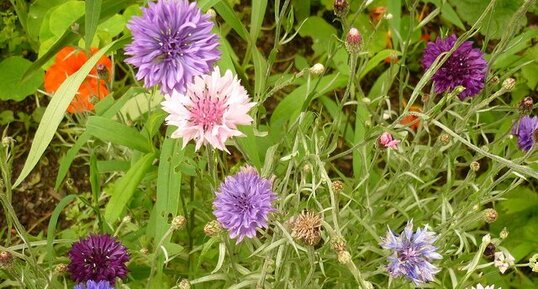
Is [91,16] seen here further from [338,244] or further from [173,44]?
[338,244]

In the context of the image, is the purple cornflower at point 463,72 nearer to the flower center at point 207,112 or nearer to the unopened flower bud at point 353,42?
the unopened flower bud at point 353,42

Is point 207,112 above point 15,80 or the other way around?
above

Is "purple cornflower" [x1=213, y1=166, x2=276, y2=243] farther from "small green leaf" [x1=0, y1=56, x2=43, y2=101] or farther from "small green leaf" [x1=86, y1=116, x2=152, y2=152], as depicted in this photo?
"small green leaf" [x1=0, y1=56, x2=43, y2=101]

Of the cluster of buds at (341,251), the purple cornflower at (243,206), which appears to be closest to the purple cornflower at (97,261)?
the purple cornflower at (243,206)

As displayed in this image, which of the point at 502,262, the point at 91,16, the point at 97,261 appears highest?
the point at 91,16

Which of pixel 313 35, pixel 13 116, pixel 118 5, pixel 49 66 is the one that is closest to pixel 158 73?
pixel 118 5

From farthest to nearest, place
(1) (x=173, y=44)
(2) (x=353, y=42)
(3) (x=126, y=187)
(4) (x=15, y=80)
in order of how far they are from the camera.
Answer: (4) (x=15, y=80) → (3) (x=126, y=187) → (2) (x=353, y=42) → (1) (x=173, y=44)

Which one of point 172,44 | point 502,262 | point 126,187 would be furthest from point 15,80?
point 502,262
